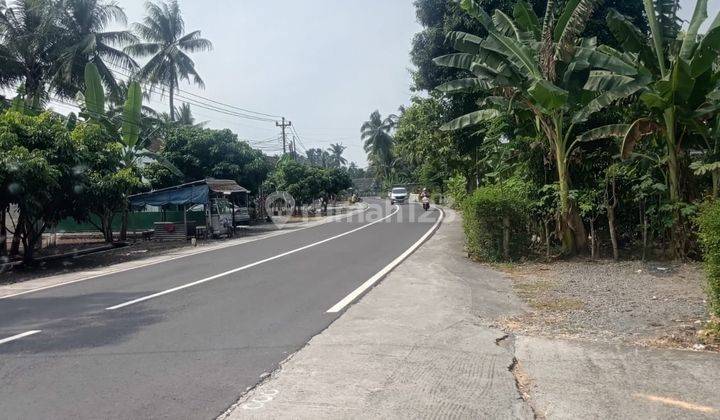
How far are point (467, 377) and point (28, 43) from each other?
28.1 metres

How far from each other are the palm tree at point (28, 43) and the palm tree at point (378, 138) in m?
54.9

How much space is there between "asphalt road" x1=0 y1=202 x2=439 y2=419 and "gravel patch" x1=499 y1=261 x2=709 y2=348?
3.02m

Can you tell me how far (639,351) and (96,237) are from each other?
27.0 meters

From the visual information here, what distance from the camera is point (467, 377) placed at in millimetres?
5148

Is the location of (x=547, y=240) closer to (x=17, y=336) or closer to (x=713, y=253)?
(x=713, y=253)

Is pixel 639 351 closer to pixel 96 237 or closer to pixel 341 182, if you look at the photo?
pixel 96 237

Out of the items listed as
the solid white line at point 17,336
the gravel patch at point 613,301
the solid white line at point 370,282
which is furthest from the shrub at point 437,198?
the solid white line at point 17,336

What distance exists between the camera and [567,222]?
13.2 meters

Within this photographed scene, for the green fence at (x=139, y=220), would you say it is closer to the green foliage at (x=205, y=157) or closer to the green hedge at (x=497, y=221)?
the green foliage at (x=205, y=157)

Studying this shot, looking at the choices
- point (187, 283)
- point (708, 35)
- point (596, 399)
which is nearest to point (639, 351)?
point (596, 399)

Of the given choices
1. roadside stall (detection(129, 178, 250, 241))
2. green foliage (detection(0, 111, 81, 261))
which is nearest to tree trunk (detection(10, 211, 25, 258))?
green foliage (detection(0, 111, 81, 261))

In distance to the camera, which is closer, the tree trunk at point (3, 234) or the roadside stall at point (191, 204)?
the tree trunk at point (3, 234)

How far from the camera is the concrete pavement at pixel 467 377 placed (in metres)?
4.39

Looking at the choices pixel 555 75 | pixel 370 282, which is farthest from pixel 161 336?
pixel 555 75
